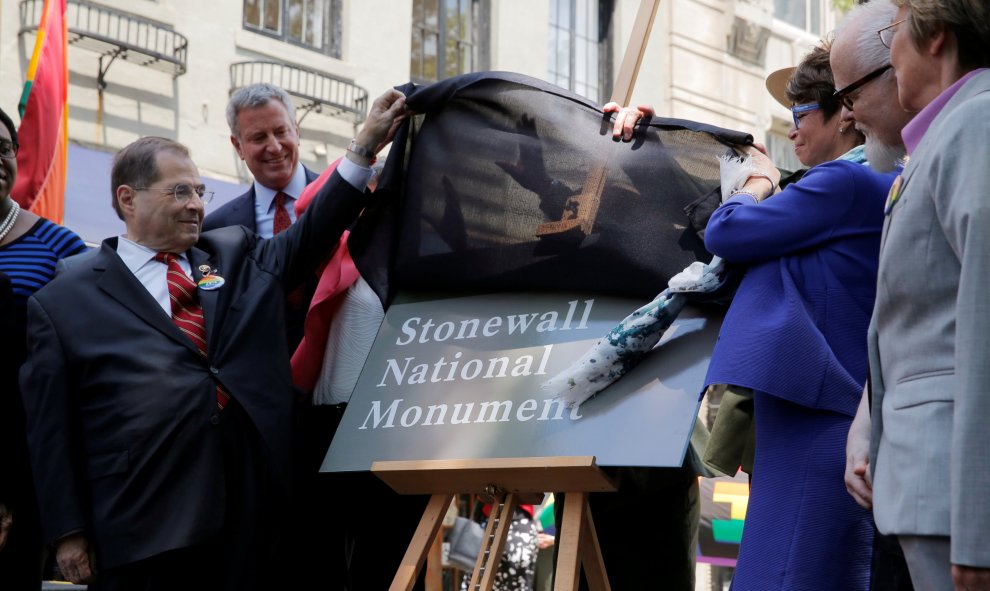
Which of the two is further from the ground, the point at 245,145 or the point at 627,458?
the point at 245,145

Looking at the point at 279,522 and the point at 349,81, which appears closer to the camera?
the point at 279,522

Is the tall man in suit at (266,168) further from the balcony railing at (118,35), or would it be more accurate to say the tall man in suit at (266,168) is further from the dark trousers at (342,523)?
the balcony railing at (118,35)

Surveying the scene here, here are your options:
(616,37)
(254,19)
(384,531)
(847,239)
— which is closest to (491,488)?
(384,531)

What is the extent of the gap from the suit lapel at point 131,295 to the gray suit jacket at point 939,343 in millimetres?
2244

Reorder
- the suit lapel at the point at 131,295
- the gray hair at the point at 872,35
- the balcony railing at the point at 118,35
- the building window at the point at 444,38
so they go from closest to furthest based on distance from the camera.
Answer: the gray hair at the point at 872,35, the suit lapel at the point at 131,295, the balcony railing at the point at 118,35, the building window at the point at 444,38

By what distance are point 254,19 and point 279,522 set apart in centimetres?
995

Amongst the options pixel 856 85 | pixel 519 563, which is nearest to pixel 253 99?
pixel 856 85

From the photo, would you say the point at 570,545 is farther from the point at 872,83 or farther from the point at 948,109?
the point at 948,109

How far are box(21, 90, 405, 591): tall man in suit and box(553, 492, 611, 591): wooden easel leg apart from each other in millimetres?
899

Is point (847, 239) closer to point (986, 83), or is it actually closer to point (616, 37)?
point (986, 83)

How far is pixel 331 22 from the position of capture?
13609 millimetres

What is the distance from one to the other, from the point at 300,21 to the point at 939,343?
12.0m

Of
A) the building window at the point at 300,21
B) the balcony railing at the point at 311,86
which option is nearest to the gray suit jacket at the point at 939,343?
the balcony railing at the point at 311,86

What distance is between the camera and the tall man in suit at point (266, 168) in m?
4.87
